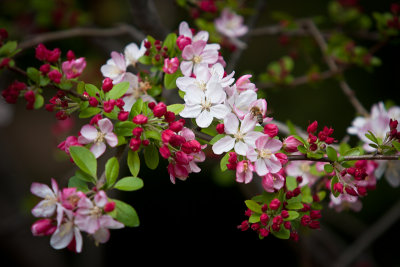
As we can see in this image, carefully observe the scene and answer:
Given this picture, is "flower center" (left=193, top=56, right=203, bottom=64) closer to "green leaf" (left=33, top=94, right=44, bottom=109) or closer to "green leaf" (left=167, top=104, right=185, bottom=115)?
"green leaf" (left=167, top=104, right=185, bottom=115)

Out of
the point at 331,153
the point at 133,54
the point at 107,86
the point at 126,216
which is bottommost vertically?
the point at 126,216

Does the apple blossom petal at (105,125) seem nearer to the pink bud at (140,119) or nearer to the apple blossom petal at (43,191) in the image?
the pink bud at (140,119)

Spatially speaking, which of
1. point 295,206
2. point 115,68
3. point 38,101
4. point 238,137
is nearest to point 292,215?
point 295,206

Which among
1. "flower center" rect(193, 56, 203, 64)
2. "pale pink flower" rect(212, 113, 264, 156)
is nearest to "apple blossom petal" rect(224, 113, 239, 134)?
"pale pink flower" rect(212, 113, 264, 156)

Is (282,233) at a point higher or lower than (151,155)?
lower

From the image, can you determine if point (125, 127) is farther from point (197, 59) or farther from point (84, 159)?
point (197, 59)

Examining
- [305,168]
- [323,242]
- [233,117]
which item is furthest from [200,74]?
[323,242]

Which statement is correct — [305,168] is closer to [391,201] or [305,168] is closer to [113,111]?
[113,111]

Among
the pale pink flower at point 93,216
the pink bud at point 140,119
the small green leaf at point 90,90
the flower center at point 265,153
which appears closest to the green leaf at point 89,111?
the small green leaf at point 90,90
